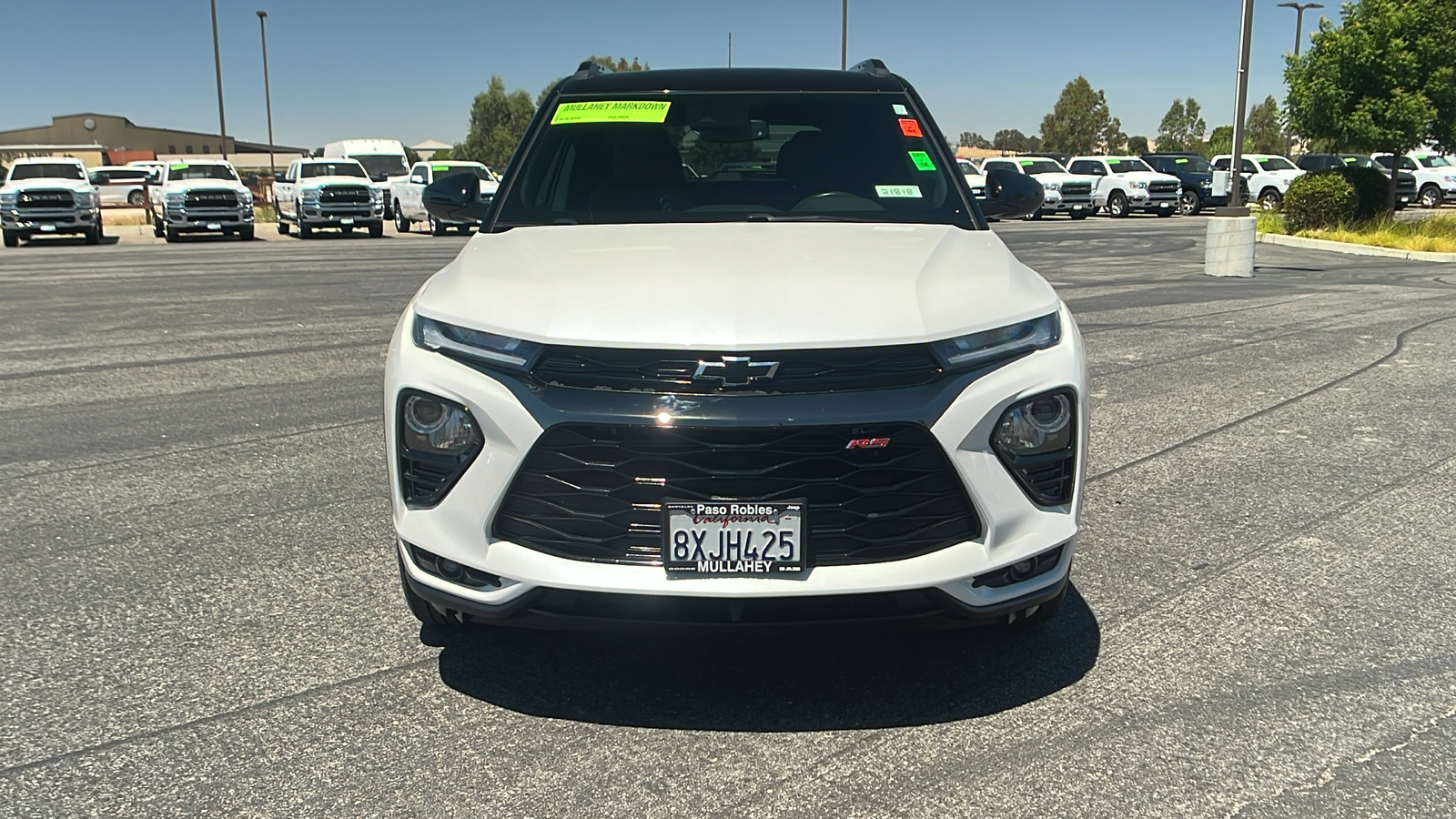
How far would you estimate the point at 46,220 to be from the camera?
2595 centimetres

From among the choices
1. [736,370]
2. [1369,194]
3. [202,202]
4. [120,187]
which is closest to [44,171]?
[202,202]

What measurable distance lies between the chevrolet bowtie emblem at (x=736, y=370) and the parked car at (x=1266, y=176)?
1295 inches

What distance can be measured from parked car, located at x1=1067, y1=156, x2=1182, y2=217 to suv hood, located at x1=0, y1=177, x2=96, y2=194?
27.0 m

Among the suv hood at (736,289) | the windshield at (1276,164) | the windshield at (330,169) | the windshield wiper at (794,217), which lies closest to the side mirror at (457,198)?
the suv hood at (736,289)

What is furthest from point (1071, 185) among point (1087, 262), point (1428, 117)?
point (1087, 262)

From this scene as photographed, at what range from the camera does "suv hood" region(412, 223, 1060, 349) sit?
292cm

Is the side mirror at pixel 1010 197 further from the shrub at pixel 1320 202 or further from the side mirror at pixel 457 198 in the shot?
the shrub at pixel 1320 202

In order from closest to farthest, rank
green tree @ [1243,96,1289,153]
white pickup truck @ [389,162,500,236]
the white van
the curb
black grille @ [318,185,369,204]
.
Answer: the curb, black grille @ [318,185,369,204], white pickup truck @ [389,162,500,236], the white van, green tree @ [1243,96,1289,153]

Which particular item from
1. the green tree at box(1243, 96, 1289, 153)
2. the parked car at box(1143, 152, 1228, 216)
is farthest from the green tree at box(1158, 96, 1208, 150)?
the parked car at box(1143, 152, 1228, 216)

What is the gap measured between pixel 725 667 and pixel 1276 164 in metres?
35.4

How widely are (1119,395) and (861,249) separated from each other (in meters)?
4.45

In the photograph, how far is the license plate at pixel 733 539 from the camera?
2.86 meters

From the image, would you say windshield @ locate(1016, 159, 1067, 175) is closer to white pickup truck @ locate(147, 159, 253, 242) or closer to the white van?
the white van

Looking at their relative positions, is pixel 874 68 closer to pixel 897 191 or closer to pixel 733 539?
pixel 897 191
